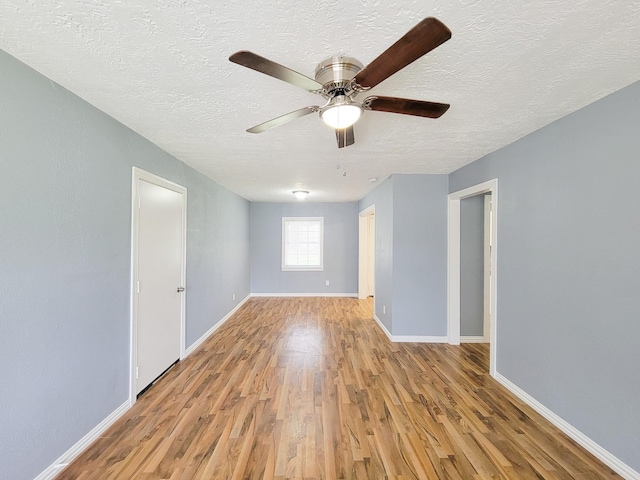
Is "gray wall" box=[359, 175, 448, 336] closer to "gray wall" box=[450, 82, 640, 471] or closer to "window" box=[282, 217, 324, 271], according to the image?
"gray wall" box=[450, 82, 640, 471]

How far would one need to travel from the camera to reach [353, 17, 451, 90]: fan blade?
89 cm

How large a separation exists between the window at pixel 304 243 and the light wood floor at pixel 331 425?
3.59 m

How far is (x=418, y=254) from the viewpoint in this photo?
A: 3.80 metres

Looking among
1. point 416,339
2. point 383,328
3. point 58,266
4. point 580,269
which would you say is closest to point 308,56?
point 58,266

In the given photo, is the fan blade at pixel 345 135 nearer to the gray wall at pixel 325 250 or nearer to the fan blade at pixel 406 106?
the fan blade at pixel 406 106

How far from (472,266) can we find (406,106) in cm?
311

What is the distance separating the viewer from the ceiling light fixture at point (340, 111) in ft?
4.38

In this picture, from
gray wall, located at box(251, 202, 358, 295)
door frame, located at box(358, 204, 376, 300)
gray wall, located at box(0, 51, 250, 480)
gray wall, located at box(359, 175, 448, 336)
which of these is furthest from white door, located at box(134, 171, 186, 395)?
door frame, located at box(358, 204, 376, 300)

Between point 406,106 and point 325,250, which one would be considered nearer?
point 406,106

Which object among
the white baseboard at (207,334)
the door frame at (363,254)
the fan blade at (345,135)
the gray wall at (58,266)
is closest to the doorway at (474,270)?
the fan blade at (345,135)

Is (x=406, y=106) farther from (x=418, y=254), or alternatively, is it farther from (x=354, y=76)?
(x=418, y=254)

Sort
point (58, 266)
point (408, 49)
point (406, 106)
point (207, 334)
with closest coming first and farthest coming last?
point (408, 49) < point (406, 106) < point (58, 266) < point (207, 334)

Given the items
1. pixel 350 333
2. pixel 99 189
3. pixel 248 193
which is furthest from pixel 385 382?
pixel 248 193

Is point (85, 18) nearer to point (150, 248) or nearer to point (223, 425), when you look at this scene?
point (150, 248)
